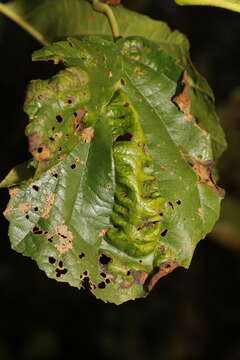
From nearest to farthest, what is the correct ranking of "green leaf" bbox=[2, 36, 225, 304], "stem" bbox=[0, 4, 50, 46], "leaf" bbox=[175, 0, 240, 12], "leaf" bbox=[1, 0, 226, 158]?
"leaf" bbox=[175, 0, 240, 12] → "green leaf" bbox=[2, 36, 225, 304] → "leaf" bbox=[1, 0, 226, 158] → "stem" bbox=[0, 4, 50, 46]

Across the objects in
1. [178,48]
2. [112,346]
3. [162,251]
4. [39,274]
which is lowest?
[112,346]

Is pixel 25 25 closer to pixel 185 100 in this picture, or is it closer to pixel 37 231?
pixel 185 100

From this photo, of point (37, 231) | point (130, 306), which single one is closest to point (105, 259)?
point (37, 231)

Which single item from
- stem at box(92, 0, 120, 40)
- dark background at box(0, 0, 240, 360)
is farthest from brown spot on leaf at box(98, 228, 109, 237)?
dark background at box(0, 0, 240, 360)

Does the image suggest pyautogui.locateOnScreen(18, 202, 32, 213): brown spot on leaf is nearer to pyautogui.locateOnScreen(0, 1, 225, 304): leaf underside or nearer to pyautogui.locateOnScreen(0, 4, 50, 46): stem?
pyautogui.locateOnScreen(0, 1, 225, 304): leaf underside

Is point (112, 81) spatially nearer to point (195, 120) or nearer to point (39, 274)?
point (195, 120)

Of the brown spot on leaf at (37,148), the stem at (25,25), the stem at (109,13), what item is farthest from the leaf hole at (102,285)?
the stem at (25,25)

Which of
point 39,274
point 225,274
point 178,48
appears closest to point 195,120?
point 178,48
